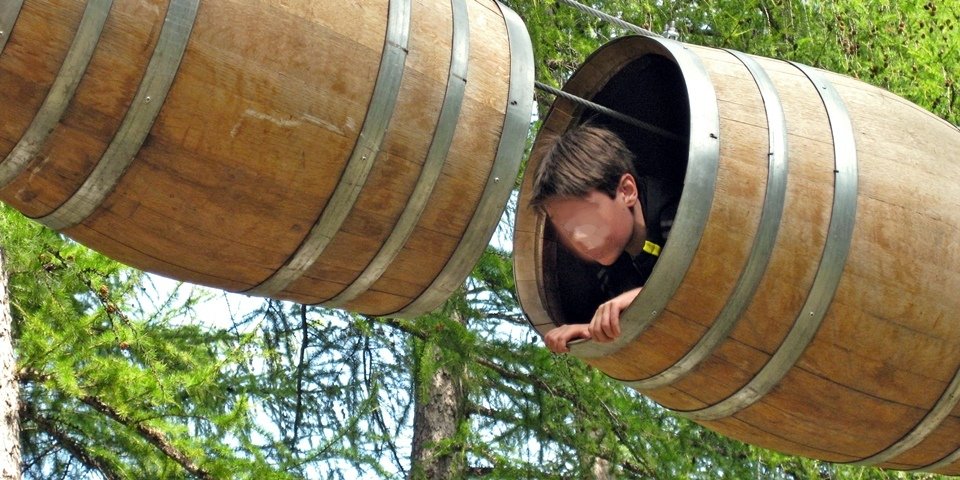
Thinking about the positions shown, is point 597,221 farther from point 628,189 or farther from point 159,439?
point 159,439

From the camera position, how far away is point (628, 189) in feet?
10.1

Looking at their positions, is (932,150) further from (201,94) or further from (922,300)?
(201,94)

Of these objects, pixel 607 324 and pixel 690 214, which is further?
pixel 607 324

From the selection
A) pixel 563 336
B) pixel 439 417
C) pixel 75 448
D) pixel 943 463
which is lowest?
pixel 943 463

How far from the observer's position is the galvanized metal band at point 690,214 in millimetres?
2641

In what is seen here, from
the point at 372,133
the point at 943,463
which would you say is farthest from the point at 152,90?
the point at 943,463

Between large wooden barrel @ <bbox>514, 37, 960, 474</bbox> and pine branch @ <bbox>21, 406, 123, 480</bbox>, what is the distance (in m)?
3.34

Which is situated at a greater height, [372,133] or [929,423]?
[372,133]

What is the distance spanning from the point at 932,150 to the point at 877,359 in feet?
1.76

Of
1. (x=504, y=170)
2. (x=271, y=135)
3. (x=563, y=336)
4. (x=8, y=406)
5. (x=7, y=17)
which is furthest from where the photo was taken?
(x=8, y=406)

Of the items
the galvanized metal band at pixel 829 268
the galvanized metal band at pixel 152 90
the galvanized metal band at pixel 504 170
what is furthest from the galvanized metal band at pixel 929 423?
the galvanized metal band at pixel 152 90

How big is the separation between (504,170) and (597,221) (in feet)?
1.38

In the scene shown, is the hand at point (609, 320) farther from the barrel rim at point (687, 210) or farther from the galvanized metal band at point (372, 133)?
the galvanized metal band at point (372, 133)

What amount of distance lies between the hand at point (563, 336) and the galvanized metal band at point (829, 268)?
1.22 feet
